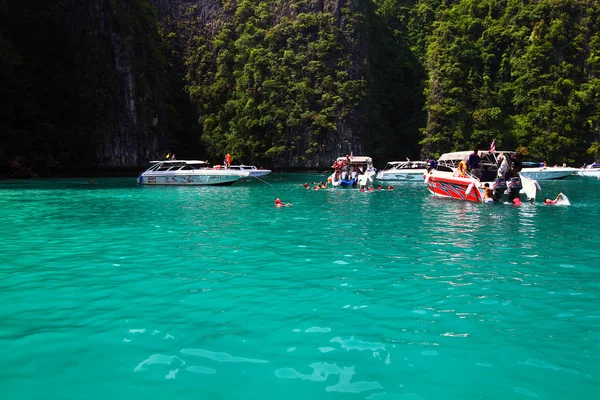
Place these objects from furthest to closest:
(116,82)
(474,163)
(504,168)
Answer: (116,82) → (474,163) → (504,168)

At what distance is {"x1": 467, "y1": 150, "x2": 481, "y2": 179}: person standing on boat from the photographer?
22453 mm

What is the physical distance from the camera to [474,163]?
22.5 meters

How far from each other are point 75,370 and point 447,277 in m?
5.69

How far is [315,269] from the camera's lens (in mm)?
8742

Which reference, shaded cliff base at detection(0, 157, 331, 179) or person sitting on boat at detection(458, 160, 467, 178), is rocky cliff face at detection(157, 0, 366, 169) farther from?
person sitting on boat at detection(458, 160, 467, 178)

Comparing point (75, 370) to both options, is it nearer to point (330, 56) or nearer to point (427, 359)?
point (427, 359)

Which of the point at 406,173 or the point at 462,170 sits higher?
the point at 462,170

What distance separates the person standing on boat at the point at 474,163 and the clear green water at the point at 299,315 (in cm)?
991

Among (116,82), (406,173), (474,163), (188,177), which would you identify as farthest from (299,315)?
(116,82)

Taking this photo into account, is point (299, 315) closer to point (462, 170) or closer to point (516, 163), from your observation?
point (516, 163)

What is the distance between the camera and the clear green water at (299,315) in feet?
14.2

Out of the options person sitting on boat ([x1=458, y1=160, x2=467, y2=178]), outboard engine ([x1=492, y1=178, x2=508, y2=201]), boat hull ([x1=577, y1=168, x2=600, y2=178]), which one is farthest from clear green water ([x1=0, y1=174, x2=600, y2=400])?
boat hull ([x1=577, y1=168, x2=600, y2=178])

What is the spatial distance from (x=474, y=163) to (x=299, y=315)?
60.6 feet

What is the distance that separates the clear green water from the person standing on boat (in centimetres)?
991
